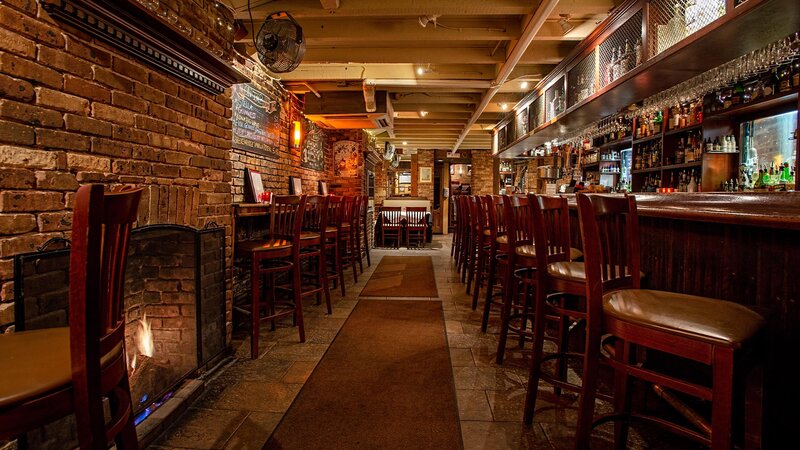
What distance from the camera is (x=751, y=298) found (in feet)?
5.20

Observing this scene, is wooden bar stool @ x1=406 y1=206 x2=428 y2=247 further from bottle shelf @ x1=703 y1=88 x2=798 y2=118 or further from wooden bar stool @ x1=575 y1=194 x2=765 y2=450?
wooden bar stool @ x1=575 y1=194 x2=765 y2=450

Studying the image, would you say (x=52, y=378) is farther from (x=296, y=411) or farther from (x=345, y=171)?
(x=345, y=171)

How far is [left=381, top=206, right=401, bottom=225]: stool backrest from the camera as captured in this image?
338 inches

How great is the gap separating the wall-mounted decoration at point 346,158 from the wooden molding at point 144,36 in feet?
17.0

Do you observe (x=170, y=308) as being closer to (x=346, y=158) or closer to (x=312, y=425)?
(x=312, y=425)

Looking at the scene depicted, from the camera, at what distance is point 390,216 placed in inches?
344

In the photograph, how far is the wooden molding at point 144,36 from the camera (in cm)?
146

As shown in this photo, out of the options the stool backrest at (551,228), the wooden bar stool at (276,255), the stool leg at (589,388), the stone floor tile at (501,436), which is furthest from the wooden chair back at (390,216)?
the stool leg at (589,388)

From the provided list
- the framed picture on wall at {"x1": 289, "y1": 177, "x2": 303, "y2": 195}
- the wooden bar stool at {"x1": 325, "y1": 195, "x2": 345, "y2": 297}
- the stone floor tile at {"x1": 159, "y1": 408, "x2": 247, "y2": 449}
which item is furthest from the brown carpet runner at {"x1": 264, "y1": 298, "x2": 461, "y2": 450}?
the framed picture on wall at {"x1": 289, "y1": 177, "x2": 303, "y2": 195}

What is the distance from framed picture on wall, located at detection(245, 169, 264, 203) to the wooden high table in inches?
141

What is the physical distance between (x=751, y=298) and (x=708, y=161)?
3.56 metres

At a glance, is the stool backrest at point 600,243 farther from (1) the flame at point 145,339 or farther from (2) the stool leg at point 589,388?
(1) the flame at point 145,339

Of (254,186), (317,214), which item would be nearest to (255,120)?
(254,186)

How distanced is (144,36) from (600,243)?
212 centimetres
